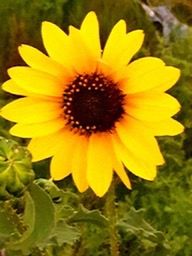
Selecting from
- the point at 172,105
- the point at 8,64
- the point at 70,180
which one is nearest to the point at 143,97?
the point at 172,105

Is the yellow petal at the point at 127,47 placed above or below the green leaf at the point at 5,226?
above

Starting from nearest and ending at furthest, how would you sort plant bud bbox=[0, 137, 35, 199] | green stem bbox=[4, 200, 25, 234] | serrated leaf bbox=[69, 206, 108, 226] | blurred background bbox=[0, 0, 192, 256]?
plant bud bbox=[0, 137, 35, 199]
green stem bbox=[4, 200, 25, 234]
serrated leaf bbox=[69, 206, 108, 226]
blurred background bbox=[0, 0, 192, 256]

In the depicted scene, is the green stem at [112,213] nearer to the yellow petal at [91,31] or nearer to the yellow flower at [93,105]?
the yellow flower at [93,105]

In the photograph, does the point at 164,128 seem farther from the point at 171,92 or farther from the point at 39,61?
the point at 171,92

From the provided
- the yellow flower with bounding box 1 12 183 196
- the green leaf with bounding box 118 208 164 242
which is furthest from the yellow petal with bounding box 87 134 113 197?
the green leaf with bounding box 118 208 164 242

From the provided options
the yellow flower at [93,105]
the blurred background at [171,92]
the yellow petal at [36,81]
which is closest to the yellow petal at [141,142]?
the yellow flower at [93,105]

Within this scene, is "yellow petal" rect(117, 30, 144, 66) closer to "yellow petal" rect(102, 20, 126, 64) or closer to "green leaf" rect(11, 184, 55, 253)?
"yellow petal" rect(102, 20, 126, 64)

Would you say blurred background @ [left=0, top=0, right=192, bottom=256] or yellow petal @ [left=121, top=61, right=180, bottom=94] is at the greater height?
yellow petal @ [left=121, top=61, right=180, bottom=94]
